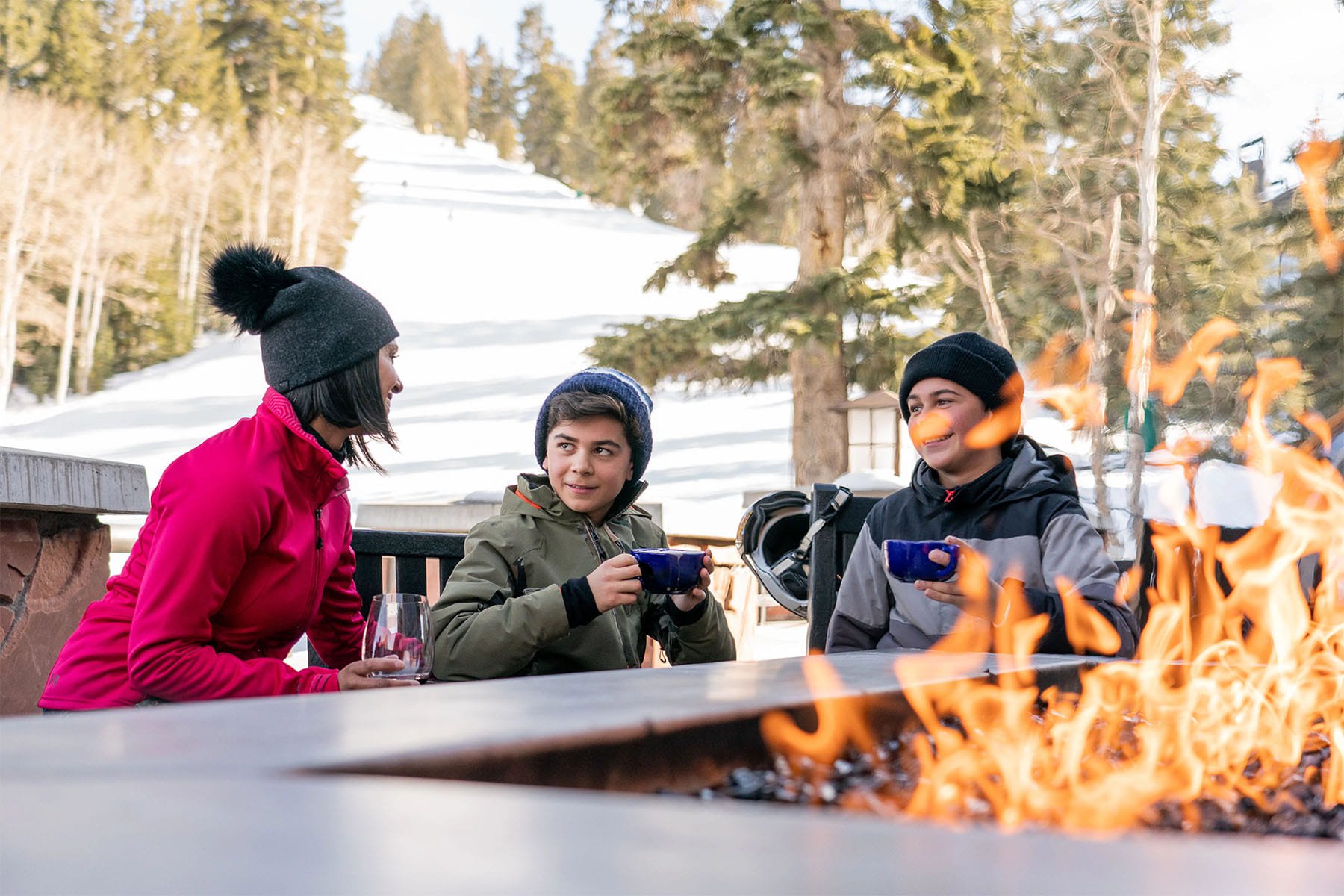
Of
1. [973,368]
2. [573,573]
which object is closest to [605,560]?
[573,573]

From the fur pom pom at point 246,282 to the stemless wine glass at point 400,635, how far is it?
2.66 ft

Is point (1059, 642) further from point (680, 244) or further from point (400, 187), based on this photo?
point (400, 187)

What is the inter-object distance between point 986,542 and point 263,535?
5.80ft

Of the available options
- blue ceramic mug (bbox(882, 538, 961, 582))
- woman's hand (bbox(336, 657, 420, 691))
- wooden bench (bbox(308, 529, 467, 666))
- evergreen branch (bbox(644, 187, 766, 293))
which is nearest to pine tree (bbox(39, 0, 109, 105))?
evergreen branch (bbox(644, 187, 766, 293))

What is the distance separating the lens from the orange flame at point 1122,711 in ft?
5.10

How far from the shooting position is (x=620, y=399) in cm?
309

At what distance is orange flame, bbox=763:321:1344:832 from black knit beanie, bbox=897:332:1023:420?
591 millimetres

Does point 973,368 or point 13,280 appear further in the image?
point 13,280

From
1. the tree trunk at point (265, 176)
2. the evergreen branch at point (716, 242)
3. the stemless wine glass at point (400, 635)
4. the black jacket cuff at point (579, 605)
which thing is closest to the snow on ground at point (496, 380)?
the evergreen branch at point (716, 242)

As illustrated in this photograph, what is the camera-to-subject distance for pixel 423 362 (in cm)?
3212

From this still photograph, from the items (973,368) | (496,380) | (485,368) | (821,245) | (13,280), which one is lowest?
(973,368)

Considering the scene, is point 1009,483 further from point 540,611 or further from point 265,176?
point 265,176

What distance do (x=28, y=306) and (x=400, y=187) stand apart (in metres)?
27.0

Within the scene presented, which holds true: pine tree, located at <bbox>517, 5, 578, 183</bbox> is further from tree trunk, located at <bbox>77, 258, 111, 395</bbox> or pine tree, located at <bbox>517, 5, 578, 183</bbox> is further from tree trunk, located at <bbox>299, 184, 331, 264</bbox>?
tree trunk, located at <bbox>77, 258, 111, 395</bbox>
